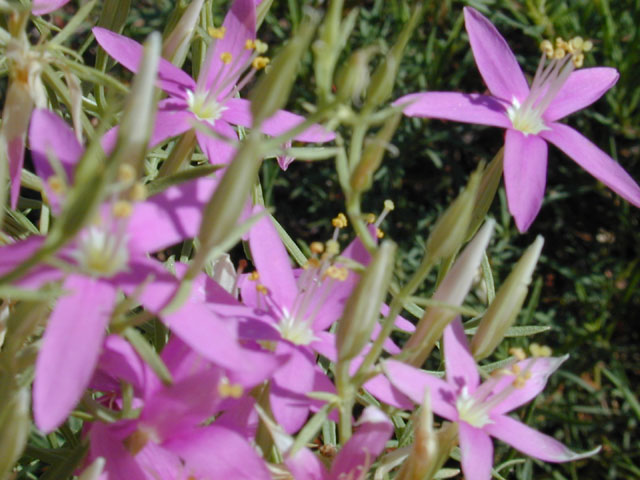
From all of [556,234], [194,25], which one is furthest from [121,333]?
[556,234]

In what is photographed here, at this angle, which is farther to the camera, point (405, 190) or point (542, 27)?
point (405, 190)

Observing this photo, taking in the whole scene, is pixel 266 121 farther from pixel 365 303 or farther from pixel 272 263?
pixel 365 303

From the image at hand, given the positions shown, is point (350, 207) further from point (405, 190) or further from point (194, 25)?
point (405, 190)

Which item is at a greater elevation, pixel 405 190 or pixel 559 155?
pixel 559 155

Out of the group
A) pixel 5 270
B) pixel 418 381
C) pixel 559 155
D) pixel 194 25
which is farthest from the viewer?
pixel 559 155

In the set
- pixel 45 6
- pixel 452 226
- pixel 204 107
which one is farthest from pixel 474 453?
pixel 45 6

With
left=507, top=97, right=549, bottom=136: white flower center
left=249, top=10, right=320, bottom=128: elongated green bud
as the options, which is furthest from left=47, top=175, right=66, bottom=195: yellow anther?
left=507, top=97, right=549, bottom=136: white flower center
